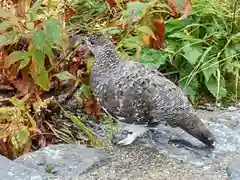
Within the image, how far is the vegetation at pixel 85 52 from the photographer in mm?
3250

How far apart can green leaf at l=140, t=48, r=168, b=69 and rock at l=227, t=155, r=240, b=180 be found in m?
1.15

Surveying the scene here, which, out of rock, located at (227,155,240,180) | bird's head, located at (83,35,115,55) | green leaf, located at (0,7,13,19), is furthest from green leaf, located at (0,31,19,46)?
rock, located at (227,155,240,180)

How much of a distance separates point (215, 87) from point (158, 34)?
51cm

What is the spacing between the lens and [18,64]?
3.46m

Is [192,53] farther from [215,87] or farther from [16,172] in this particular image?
[16,172]

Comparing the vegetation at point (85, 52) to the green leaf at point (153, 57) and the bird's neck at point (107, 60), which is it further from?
the bird's neck at point (107, 60)

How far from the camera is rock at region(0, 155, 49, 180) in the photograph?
286 cm

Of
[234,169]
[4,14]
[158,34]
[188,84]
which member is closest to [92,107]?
[158,34]

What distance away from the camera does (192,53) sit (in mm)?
4109

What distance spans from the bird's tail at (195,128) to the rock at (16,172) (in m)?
0.78

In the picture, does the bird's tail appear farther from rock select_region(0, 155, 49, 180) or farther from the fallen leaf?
rock select_region(0, 155, 49, 180)

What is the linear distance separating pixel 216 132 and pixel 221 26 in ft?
3.32

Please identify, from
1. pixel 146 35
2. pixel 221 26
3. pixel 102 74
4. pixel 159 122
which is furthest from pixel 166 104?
pixel 221 26

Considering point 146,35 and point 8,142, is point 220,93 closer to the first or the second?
point 146,35
